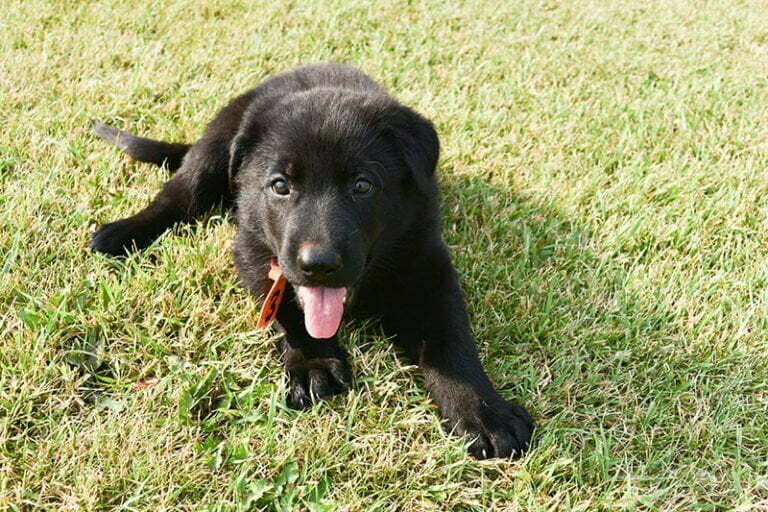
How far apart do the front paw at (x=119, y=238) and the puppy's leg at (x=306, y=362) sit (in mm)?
706

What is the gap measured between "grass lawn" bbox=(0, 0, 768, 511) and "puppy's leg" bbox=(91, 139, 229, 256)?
11 centimetres

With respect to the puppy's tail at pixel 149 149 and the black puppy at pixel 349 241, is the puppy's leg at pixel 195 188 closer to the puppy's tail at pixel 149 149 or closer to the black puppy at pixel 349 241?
the black puppy at pixel 349 241

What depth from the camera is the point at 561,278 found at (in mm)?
2725

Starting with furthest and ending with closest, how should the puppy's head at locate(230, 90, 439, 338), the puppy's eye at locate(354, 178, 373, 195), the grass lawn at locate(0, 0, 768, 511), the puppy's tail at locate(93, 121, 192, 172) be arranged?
1. the puppy's tail at locate(93, 121, 192, 172)
2. the puppy's eye at locate(354, 178, 373, 195)
3. the puppy's head at locate(230, 90, 439, 338)
4. the grass lawn at locate(0, 0, 768, 511)

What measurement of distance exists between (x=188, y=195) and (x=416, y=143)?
1.06 metres

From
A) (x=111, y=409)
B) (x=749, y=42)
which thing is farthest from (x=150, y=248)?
(x=749, y=42)

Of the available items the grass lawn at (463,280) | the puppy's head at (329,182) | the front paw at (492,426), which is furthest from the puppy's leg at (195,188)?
the front paw at (492,426)

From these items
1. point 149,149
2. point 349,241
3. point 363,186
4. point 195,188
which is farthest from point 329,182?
point 149,149

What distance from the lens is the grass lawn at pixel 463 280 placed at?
190 cm

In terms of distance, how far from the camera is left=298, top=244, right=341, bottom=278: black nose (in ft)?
6.59

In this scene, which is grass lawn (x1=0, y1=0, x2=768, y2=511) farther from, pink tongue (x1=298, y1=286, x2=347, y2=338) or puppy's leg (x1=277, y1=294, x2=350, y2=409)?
pink tongue (x1=298, y1=286, x2=347, y2=338)

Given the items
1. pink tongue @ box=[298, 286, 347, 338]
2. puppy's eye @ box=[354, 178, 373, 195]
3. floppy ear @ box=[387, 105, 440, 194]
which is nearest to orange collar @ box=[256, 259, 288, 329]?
pink tongue @ box=[298, 286, 347, 338]

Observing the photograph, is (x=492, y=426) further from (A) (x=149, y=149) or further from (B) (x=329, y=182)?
(A) (x=149, y=149)

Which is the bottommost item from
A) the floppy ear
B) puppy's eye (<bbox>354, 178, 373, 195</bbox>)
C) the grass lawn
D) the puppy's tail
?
the grass lawn
